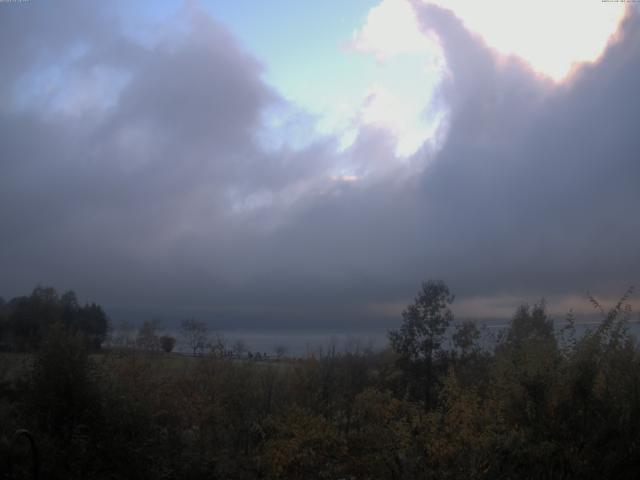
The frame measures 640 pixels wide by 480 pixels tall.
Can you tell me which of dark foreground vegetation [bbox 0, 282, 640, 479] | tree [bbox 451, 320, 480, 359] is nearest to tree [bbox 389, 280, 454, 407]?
tree [bbox 451, 320, 480, 359]

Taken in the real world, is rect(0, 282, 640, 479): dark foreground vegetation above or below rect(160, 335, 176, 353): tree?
below

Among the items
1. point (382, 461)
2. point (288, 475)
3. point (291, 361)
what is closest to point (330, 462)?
point (288, 475)

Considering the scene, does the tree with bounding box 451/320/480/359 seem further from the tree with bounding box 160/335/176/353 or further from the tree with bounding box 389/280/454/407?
the tree with bounding box 160/335/176/353

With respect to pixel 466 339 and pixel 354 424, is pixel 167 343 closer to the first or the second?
pixel 466 339

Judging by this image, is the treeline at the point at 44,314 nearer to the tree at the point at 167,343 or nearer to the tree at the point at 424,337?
the tree at the point at 167,343

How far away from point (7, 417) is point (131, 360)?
9040 mm

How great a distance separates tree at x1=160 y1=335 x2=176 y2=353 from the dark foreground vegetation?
1036 cm

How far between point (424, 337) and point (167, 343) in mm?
12562

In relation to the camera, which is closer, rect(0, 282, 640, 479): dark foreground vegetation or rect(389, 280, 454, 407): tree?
rect(0, 282, 640, 479): dark foreground vegetation

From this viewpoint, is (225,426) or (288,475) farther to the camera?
(225,426)

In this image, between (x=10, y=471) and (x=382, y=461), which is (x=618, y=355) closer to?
(x=382, y=461)

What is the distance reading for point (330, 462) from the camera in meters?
12.4

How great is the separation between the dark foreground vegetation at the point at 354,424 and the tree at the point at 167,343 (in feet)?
34.0

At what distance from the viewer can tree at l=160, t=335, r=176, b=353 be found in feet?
89.5
